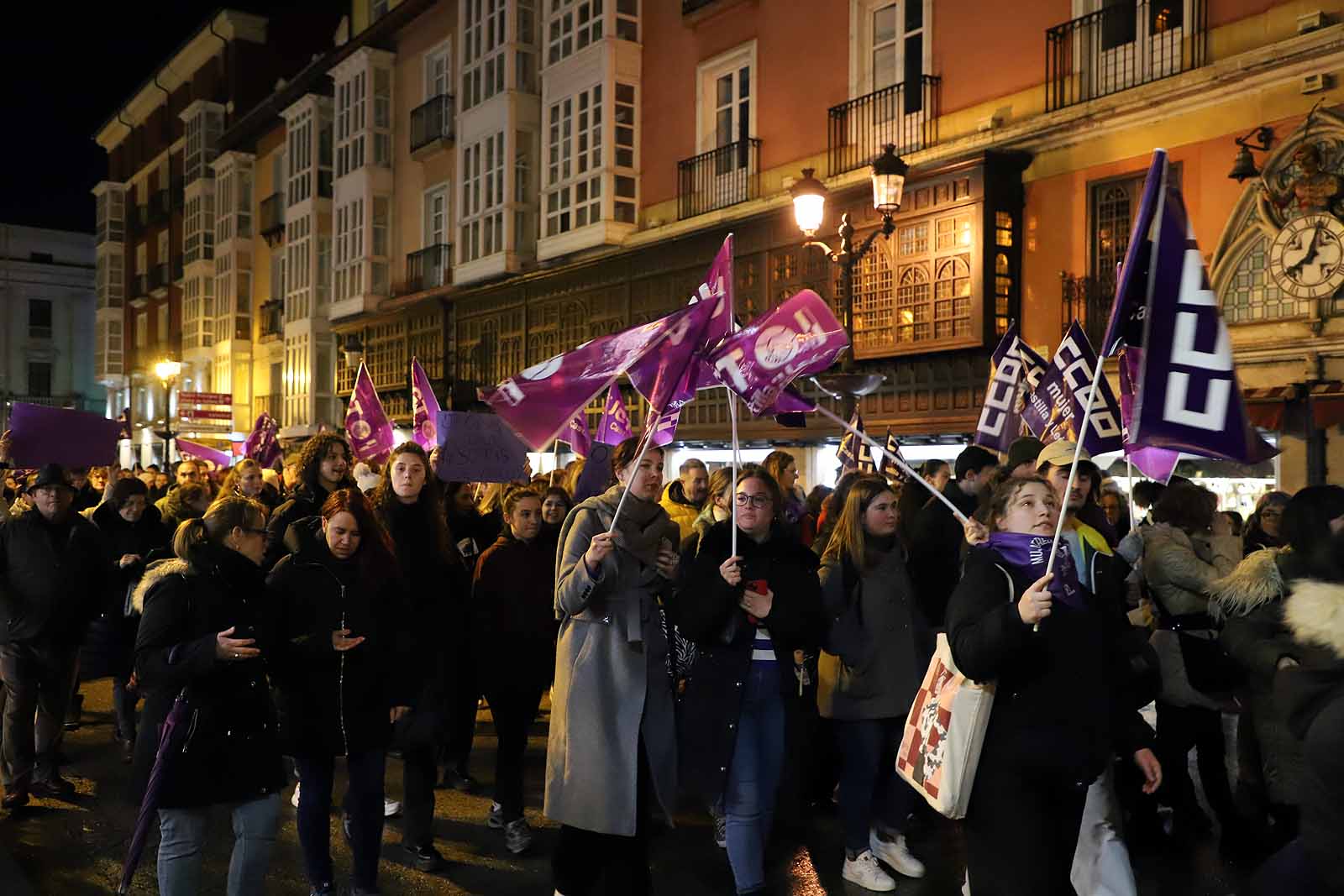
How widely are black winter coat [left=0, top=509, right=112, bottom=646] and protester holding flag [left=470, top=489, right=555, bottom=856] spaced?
2.45 meters

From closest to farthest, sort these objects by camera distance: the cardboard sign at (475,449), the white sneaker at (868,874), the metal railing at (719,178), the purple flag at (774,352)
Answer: the purple flag at (774,352)
the white sneaker at (868,874)
the cardboard sign at (475,449)
the metal railing at (719,178)

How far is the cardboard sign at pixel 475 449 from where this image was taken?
25.9ft

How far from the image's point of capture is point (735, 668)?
5.03m

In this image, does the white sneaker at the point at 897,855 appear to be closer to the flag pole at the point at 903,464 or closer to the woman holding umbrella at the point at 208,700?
the flag pole at the point at 903,464

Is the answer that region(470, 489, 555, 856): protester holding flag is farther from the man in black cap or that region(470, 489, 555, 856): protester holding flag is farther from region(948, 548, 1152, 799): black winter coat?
region(948, 548, 1152, 799): black winter coat

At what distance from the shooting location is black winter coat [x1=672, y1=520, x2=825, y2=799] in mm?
4891

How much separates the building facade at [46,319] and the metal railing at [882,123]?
5474 cm

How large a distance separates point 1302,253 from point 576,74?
539 inches

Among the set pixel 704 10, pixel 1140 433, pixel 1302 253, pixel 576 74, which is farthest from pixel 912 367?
pixel 1140 433

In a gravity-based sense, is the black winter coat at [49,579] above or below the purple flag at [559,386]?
below

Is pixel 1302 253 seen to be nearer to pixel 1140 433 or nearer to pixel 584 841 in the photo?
pixel 1140 433

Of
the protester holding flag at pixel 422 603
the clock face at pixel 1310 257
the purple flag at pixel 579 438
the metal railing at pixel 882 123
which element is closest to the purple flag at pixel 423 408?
the purple flag at pixel 579 438

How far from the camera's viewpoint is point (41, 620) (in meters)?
6.79

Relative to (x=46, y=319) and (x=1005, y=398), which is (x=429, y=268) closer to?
(x=1005, y=398)
